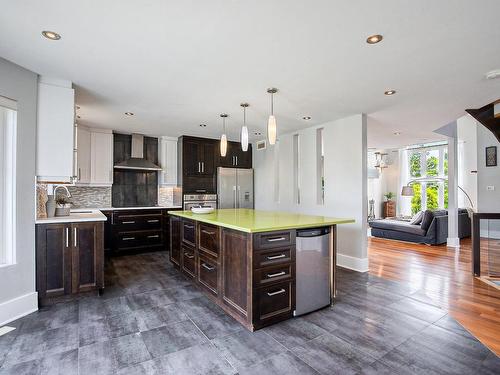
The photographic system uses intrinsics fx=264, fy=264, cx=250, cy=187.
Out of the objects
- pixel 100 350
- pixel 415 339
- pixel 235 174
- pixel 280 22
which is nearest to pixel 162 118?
pixel 235 174

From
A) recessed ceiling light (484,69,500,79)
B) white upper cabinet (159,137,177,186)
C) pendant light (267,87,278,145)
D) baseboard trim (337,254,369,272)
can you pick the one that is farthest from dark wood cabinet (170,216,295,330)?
white upper cabinet (159,137,177,186)

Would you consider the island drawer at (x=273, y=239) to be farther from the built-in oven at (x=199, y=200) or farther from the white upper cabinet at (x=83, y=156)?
the white upper cabinet at (x=83, y=156)

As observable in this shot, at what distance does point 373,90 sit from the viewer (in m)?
3.16

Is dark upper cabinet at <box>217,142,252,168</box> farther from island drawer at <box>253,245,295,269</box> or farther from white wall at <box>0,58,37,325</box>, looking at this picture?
island drawer at <box>253,245,295,269</box>

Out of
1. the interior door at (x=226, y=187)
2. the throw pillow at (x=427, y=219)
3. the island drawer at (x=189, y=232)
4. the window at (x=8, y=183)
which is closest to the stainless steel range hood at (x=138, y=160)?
the interior door at (x=226, y=187)

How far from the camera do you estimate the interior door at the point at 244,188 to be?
6.46 meters

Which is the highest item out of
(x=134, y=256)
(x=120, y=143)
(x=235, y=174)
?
(x=120, y=143)

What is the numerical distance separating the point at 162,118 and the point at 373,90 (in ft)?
10.7

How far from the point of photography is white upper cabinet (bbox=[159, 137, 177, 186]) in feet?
19.5

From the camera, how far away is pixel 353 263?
4.18 metres

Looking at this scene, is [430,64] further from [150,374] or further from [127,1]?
[150,374]

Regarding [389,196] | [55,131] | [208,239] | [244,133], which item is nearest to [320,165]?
[244,133]

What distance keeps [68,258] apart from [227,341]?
2.02 metres

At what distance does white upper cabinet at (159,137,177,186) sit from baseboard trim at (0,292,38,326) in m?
3.53
